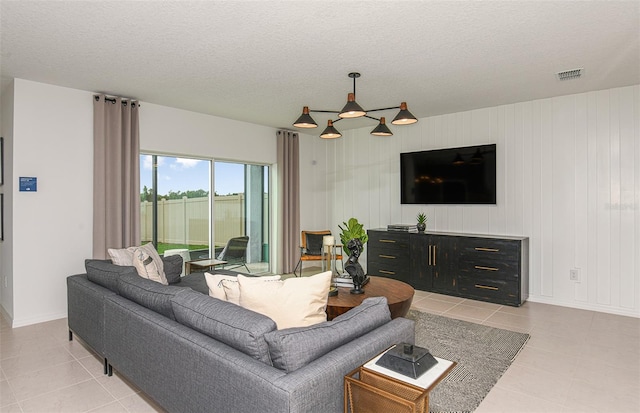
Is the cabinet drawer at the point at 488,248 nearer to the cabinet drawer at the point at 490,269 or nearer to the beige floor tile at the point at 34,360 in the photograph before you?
the cabinet drawer at the point at 490,269

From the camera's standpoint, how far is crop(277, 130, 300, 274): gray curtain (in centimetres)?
658

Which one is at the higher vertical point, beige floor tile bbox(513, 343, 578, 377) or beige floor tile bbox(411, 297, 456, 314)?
beige floor tile bbox(411, 297, 456, 314)

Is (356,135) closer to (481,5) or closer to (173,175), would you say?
(173,175)

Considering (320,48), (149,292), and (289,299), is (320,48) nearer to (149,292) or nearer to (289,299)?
(289,299)

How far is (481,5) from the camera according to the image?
2.51m

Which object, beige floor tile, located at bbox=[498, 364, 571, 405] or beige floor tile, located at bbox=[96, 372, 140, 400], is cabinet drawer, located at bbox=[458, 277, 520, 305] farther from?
beige floor tile, located at bbox=[96, 372, 140, 400]

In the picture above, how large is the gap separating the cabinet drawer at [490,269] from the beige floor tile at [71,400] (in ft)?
13.8

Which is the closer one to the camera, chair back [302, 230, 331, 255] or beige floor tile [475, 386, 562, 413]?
beige floor tile [475, 386, 562, 413]

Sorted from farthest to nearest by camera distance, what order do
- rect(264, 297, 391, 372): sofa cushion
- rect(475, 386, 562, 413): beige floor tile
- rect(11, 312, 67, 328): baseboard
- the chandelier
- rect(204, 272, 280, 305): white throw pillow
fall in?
1. rect(11, 312, 67, 328): baseboard
2. the chandelier
3. rect(475, 386, 562, 413): beige floor tile
4. rect(204, 272, 280, 305): white throw pillow
5. rect(264, 297, 391, 372): sofa cushion

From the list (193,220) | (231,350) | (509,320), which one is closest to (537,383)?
(509,320)

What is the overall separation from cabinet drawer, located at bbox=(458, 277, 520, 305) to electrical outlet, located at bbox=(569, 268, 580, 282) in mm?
723

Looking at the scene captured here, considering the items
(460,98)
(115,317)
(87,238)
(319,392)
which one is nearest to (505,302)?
(460,98)

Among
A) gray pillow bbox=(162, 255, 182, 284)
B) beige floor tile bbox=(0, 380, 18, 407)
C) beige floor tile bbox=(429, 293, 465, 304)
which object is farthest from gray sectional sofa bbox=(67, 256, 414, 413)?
beige floor tile bbox=(429, 293, 465, 304)

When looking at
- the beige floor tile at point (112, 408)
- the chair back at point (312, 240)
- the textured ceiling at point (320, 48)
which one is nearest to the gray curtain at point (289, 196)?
the chair back at point (312, 240)
